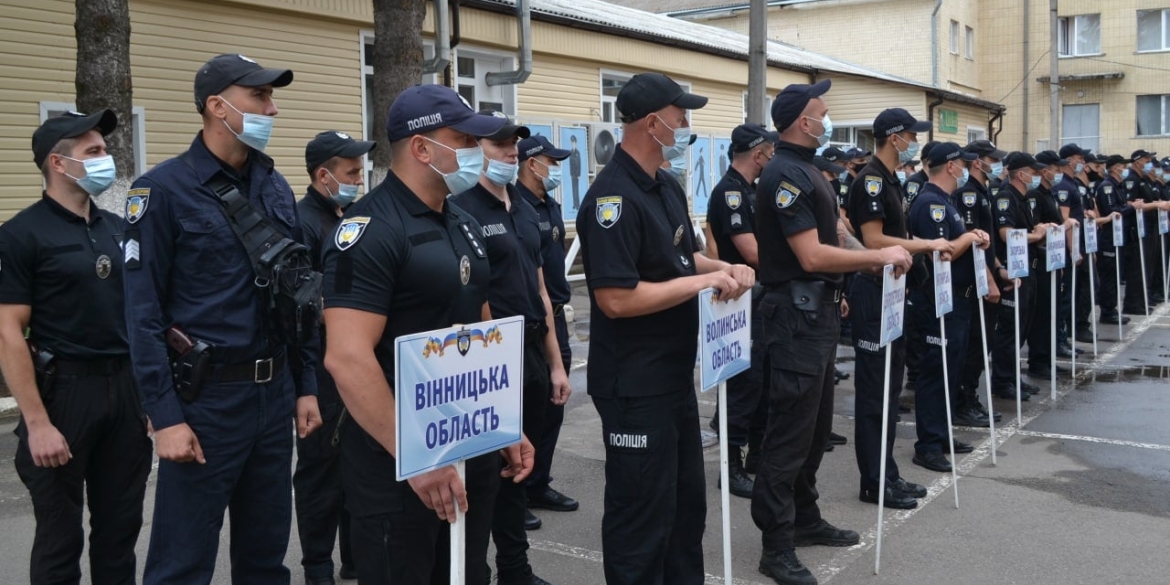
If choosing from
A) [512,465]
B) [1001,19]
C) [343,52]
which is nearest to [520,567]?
[512,465]

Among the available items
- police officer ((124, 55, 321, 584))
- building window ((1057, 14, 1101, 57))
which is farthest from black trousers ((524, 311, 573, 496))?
building window ((1057, 14, 1101, 57))

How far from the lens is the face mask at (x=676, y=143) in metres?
4.00

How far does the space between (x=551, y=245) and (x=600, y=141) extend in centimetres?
1195

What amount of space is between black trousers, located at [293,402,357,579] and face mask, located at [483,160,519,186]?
4.35 feet

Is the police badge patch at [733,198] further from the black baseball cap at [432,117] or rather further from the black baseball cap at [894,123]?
the black baseball cap at [432,117]

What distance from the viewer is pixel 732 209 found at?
275 inches

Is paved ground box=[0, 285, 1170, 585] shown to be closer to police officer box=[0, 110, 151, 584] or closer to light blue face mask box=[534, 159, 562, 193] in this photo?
police officer box=[0, 110, 151, 584]

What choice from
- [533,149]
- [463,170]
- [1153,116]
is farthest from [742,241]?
[1153,116]

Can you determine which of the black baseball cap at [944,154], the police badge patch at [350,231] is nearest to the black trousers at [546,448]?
the police badge patch at [350,231]

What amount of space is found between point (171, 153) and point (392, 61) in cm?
366

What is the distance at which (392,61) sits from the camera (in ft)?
36.0

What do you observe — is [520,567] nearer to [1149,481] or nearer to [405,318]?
[405,318]

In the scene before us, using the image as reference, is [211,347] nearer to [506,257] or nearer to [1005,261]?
[506,257]

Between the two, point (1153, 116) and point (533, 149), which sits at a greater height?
point (1153, 116)
